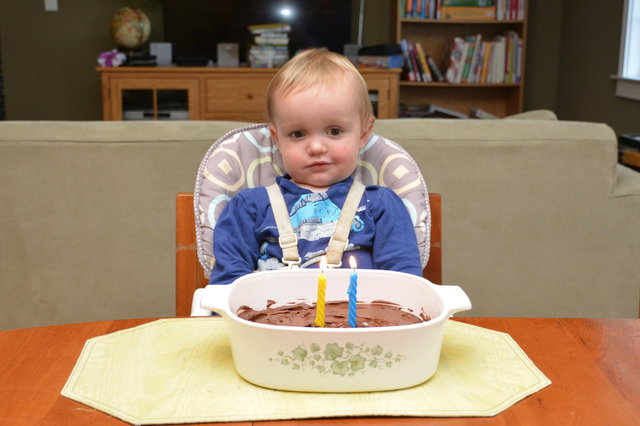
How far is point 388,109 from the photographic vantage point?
493 cm

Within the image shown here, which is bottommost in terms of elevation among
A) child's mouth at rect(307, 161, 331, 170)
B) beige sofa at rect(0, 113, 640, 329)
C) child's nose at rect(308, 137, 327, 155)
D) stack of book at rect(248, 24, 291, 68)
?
beige sofa at rect(0, 113, 640, 329)

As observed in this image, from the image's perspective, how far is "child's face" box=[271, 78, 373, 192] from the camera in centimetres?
130

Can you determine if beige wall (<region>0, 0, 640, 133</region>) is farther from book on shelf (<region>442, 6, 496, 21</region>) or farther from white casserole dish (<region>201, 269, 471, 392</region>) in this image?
white casserole dish (<region>201, 269, 471, 392</region>)

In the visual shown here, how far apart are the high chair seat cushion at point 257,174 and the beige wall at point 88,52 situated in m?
3.99

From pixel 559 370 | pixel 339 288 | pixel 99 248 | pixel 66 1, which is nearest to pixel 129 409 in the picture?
pixel 339 288

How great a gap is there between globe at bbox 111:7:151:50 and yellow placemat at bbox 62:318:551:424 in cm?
438

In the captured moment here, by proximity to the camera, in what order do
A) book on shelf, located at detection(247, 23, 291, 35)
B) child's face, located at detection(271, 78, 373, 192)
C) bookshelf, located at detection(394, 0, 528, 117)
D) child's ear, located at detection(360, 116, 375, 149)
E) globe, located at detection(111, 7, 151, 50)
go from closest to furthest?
child's face, located at detection(271, 78, 373, 192)
child's ear, located at detection(360, 116, 375, 149)
globe, located at detection(111, 7, 151, 50)
book on shelf, located at detection(247, 23, 291, 35)
bookshelf, located at detection(394, 0, 528, 117)

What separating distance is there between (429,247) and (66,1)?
483 cm

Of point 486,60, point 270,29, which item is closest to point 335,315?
point 270,29

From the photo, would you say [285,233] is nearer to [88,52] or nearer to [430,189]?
[430,189]

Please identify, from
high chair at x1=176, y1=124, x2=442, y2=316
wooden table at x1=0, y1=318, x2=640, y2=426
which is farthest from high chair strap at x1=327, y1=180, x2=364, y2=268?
wooden table at x1=0, y1=318, x2=640, y2=426

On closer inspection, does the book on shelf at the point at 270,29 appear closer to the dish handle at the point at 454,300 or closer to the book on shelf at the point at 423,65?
the book on shelf at the point at 423,65

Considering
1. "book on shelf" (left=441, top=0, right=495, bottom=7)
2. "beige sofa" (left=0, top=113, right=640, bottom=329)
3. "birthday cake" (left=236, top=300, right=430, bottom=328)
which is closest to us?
"birthday cake" (left=236, top=300, right=430, bottom=328)

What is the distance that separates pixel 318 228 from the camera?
54.3 inches
